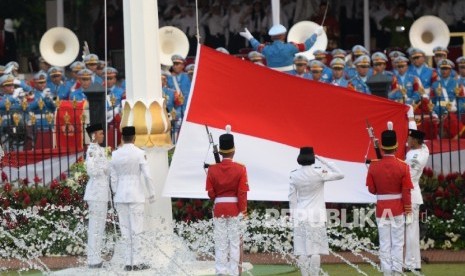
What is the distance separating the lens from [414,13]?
30.4 meters

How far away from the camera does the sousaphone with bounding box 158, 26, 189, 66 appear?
91.8 feet

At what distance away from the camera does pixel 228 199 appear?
1891 cm

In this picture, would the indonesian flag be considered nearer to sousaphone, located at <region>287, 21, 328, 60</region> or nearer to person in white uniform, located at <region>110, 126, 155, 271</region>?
person in white uniform, located at <region>110, 126, 155, 271</region>

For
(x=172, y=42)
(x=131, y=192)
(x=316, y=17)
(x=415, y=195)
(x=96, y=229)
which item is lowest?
(x=96, y=229)

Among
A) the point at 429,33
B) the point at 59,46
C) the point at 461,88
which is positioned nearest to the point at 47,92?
the point at 59,46

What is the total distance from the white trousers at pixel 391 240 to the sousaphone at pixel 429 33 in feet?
30.4

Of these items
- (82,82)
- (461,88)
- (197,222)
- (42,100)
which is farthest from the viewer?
(82,82)

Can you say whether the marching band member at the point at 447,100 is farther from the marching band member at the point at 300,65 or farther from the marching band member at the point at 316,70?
the marching band member at the point at 300,65

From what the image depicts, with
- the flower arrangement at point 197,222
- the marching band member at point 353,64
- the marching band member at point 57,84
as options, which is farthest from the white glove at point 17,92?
the marching band member at point 353,64

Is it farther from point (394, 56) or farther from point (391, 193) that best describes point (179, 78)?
point (391, 193)

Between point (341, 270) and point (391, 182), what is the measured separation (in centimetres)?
188

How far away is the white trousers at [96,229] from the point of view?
20703 mm

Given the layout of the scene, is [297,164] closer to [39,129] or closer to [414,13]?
[39,129]

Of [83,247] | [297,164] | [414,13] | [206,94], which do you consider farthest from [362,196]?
[414,13]
